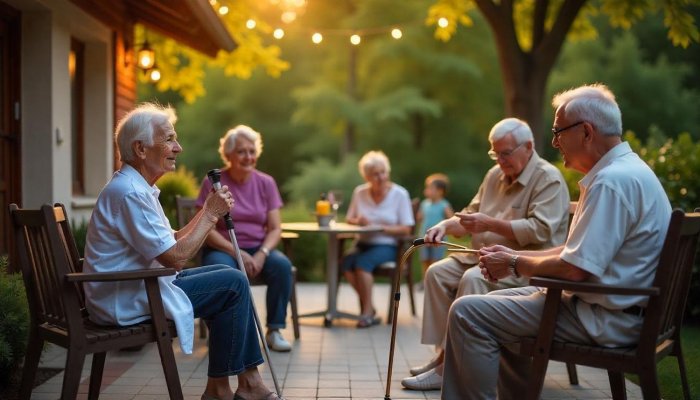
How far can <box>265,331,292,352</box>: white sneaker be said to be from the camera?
5214 millimetres

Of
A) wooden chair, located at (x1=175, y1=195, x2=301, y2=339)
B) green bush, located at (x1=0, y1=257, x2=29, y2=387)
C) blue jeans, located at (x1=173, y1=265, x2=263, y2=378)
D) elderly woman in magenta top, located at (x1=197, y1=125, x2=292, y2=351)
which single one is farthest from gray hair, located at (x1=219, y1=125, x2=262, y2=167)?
blue jeans, located at (x1=173, y1=265, x2=263, y2=378)

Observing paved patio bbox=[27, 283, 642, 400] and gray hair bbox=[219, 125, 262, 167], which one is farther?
gray hair bbox=[219, 125, 262, 167]

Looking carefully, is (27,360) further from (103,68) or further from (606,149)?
(103,68)

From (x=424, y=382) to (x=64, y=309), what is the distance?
75.7 inches

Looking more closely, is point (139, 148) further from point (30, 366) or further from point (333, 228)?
point (333, 228)

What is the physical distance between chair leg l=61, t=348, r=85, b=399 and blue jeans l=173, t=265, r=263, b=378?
58cm

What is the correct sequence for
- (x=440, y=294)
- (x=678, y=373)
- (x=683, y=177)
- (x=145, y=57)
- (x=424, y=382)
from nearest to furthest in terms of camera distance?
1. (x=424, y=382)
2. (x=440, y=294)
3. (x=678, y=373)
4. (x=683, y=177)
5. (x=145, y=57)

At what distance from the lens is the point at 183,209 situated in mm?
5766

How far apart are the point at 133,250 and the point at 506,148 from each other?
2026 millimetres

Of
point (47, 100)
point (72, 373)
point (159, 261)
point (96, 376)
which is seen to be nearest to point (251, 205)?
point (47, 100)

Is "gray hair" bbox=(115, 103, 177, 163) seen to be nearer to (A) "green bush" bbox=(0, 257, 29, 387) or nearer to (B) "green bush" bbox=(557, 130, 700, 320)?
(A) "green bush" bbox=(0, 257, 29, 387)

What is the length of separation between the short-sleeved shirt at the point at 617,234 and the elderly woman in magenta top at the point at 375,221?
3.55m

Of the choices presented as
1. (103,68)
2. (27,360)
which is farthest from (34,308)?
(103,68)

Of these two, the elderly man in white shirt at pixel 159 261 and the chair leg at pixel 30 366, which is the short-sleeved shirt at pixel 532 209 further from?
the chair leg at pixel 30 366
